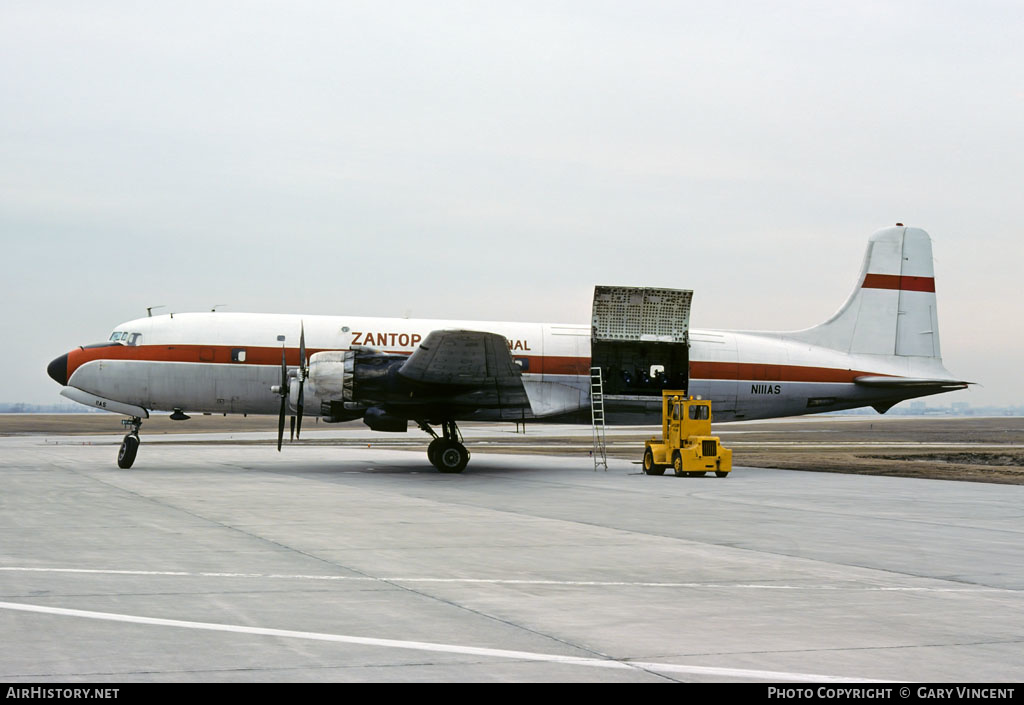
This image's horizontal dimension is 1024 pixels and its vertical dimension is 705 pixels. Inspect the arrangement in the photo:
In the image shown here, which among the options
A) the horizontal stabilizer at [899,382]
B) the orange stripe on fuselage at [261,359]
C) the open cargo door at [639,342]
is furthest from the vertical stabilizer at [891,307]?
the open cargo door at [639,342]

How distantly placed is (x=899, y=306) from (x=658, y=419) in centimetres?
954

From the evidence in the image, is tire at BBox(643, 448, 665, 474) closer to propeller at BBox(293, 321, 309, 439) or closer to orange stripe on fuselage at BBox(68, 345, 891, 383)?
orange stripe on fuselage at BBox(68, 345, 891, 383)

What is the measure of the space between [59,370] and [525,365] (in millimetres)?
14111

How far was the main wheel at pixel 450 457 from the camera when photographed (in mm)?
28609

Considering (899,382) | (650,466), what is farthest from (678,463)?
(899,382)

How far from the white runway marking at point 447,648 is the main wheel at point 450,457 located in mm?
20115

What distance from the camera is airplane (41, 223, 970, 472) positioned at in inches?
1077

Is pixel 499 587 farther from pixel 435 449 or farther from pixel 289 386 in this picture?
pixel 435 449

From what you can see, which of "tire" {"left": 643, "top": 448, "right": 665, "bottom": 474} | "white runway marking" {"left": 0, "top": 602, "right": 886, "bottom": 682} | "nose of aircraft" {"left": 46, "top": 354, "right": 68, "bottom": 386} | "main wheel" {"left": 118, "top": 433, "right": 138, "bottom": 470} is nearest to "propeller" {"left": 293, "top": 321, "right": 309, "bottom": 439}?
"main wheel" {"left": 118, "top": 433, "right": 138, "bottom": 470}

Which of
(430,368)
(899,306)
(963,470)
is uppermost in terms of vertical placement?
(899,306)

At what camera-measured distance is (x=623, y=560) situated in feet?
40.1
